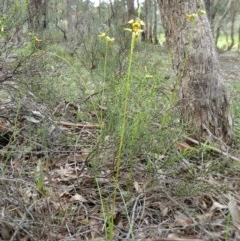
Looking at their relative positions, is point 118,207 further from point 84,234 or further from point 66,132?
point 66,132

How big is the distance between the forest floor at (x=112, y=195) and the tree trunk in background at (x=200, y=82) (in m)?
0.45

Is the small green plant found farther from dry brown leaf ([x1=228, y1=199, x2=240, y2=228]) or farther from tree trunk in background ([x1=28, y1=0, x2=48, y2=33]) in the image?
tree trunk in background ([x1=28, y1=0, x2=48, y2=33])

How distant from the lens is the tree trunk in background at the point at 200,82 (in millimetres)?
2980

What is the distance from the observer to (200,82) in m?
2.98

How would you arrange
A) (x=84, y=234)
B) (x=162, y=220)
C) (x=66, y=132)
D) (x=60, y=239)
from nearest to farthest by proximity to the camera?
(x=60, y=239)
(x=84, y=234)
(x=162, y=220)
(x=66, y=132)

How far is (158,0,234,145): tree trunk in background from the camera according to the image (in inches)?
117

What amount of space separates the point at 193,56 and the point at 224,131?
618 millimetres

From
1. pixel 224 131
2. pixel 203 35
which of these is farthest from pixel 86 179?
pixel 203 35

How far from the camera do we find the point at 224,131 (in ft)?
9.91

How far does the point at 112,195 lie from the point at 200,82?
130 centimetres

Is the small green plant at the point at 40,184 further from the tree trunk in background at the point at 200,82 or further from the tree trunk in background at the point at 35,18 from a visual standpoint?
the tree trunk in background at the point at 35,18

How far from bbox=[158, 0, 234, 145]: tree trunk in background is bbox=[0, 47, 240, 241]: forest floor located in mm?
447

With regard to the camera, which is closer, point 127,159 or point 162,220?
point 162,220

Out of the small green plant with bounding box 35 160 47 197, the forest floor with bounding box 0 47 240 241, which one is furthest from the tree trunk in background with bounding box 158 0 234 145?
the small green plant with bounding box 35 160 47 197
